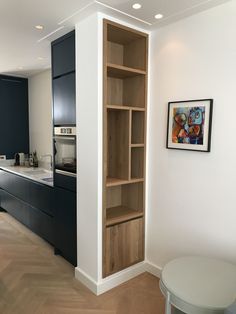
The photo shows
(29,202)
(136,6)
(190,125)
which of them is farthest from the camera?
(29,202)

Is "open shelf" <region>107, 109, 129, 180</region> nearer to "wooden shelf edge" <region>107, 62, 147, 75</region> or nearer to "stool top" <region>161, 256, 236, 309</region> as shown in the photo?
"wooden shelf edge" <region>107, 62, 147, 75</region>

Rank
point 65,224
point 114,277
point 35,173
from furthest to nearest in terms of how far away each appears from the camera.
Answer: point 35,173, point 65,224, point 114,277

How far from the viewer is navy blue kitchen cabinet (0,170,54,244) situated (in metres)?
3.23

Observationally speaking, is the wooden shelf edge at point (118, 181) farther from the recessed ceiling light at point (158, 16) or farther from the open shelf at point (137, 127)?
the recessed ceiling light at point (158, 16)

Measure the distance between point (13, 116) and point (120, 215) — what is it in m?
3.24

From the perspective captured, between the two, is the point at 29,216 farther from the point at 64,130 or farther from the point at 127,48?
the point at 127,48

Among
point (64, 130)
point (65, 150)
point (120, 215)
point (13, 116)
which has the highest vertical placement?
point (13, 116)

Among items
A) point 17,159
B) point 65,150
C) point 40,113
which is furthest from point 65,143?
point 17,159

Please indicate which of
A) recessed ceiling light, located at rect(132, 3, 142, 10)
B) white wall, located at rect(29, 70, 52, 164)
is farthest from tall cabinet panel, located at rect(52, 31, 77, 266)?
white wall, located at rect(29, 70, 52, 164)

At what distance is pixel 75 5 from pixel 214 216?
2.03 metres

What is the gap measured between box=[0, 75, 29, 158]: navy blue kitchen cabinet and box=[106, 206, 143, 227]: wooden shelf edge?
2.90m

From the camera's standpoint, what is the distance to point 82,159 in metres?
2.49

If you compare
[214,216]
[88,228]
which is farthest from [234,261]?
[88,228]

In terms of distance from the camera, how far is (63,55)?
2.64m
